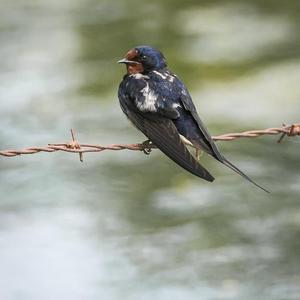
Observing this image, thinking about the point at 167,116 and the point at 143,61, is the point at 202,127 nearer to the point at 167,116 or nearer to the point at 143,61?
the point at 167,116

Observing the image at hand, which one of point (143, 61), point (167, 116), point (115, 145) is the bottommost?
point (115, 145)

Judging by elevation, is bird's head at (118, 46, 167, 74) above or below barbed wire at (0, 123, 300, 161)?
above

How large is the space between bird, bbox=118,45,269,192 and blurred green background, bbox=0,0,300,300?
1449mm

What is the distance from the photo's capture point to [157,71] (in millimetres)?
3672

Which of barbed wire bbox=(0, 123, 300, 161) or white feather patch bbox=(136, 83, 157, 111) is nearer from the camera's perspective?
barbed wire bbox=(0, 123, 300, 161)

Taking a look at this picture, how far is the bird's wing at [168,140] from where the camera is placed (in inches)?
130

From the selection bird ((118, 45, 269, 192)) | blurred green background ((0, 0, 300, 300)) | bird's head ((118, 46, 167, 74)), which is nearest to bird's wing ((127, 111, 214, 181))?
bird ((118, 45, 269, 192))

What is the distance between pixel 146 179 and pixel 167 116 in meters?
2.53

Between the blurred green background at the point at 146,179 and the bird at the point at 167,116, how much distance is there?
1449mm

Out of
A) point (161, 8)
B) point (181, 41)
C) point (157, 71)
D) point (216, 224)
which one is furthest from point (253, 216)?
point (161, 8)

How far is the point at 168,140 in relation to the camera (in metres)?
3.39

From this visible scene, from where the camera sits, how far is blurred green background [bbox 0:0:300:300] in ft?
16.4

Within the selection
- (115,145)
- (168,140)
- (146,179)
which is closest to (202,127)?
(168,140)

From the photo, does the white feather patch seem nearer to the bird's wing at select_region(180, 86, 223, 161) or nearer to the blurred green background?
the bird's wing at select_region(180, 86, 223, 161)
